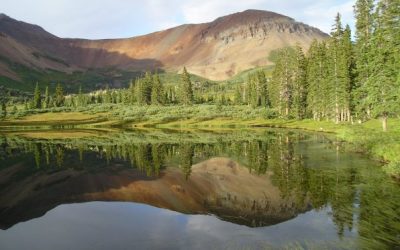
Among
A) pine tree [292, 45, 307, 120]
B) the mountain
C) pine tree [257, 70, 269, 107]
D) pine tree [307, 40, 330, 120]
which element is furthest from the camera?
pine tree [257, 70, 269, 107]

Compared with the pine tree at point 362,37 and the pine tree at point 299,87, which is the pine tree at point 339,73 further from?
the pine tree at point 299,87

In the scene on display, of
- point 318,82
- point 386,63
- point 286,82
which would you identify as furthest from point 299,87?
point 386,63

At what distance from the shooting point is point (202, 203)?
2648 centimetres

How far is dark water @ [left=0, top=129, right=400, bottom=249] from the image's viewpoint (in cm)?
1869

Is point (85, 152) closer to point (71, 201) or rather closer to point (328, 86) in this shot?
point (71, 201)

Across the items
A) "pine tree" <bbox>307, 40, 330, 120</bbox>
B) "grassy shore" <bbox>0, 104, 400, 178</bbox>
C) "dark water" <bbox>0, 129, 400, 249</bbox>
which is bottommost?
"dark water" <bbox>0, 129, 400, 249</bbox>

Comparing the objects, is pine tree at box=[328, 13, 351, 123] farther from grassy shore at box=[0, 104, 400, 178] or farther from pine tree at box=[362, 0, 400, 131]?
pine tree at box=[362, 0, 400, 131]

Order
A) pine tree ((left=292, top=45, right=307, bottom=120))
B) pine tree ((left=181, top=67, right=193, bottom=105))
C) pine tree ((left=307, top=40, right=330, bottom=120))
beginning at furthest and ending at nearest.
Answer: pine tree ((left=181, top=67, right=193, bottom=105)) < pine tree ((left=292, top=45, right=307, bottom=120)) < pine tree ((left=307, top=40, right=330, bottom=120))

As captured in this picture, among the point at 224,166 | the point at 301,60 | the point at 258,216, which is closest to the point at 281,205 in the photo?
the point at 258,216

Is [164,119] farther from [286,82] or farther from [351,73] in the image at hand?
[351,73]

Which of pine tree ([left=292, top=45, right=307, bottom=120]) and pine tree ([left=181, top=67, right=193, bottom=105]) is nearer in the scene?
pine tree ([left=292, top=45, right=307, bottom=120])

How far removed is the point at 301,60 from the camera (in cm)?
11281

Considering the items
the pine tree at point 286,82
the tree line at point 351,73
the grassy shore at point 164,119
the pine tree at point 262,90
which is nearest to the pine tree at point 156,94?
the grassy shore at point 164,119

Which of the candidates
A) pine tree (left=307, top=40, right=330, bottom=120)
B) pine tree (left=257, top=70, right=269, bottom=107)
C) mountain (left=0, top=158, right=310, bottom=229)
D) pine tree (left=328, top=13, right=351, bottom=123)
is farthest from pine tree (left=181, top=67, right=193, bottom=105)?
mountain (left=0, top=158, right=310, bottom=229)
